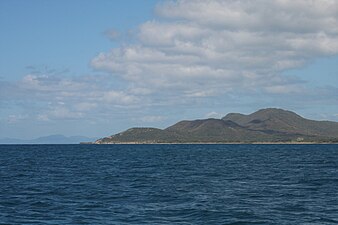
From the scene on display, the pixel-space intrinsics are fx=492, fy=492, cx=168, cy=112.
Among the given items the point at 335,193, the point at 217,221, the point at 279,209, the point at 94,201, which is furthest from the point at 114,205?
the point at 335,193

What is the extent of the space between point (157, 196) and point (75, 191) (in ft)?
35.9

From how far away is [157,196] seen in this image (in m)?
52.3

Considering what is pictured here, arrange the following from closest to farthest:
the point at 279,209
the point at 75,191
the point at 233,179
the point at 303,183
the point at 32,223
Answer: the point at 32,223, the point at 279,209, the point at 75,191, the point at 303,183, the point at 233,179

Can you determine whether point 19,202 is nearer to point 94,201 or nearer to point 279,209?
point 94,201

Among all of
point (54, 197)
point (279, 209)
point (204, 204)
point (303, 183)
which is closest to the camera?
point (279, 209)

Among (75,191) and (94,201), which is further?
(75,191)

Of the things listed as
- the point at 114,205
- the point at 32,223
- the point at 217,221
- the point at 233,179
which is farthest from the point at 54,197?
the point at 233,179

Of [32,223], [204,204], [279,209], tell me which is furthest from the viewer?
[204,204]

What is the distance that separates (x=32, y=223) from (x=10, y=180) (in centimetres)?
3765

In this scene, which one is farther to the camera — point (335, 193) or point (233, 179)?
point (233, 179)

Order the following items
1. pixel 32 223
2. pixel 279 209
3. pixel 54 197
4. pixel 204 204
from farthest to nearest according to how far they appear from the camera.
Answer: pixel 54 197
pixel 204 204
pixel 279 209
pixel 32 223

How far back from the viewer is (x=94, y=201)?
4875cm

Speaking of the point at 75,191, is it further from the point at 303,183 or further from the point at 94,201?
the point at 303,183

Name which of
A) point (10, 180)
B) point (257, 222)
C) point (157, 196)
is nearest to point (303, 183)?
point (157, 196)
